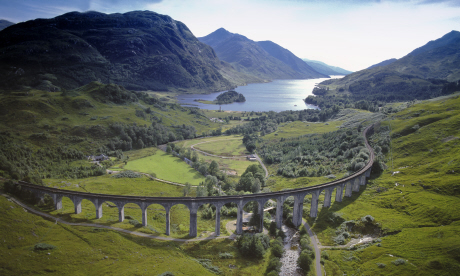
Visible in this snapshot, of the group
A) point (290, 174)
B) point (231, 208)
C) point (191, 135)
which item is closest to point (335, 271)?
point (231, 208)

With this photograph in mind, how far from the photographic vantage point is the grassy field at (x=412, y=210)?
46531mm

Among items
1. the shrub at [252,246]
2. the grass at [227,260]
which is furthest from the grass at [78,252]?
the shrub at [252,246]

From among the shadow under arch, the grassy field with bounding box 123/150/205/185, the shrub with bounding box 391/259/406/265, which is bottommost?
the shadow under arch

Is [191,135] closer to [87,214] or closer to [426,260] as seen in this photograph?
[87,214]

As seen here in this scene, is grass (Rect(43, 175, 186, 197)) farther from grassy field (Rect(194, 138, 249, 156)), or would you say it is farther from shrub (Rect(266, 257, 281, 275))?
grassy field (Rect(194, 138, 249, 156))

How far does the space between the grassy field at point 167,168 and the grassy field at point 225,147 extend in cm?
2506

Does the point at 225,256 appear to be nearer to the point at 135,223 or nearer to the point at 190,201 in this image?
the point at 190,201

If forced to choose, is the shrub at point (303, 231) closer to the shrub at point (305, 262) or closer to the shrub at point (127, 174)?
the shrub at point (305, 262)

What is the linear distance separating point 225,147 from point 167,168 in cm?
4655

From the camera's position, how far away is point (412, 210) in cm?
6212

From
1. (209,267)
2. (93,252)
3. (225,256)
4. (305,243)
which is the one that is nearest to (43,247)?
(93,252)

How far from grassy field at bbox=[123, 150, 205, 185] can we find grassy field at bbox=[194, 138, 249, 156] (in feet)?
82.2

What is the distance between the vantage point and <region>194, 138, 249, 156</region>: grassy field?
456 feet

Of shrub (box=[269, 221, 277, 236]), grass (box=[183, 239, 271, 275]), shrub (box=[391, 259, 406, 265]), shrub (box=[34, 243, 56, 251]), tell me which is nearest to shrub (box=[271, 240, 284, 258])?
grass (box=[183, 239, 271, 275])
